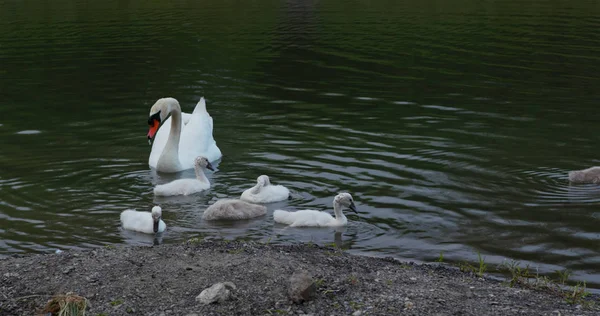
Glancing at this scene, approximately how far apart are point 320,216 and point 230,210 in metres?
1.20

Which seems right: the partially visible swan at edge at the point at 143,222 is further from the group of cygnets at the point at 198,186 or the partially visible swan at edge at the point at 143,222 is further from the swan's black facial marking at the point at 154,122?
the swan's black facial marking at the point at 154,122

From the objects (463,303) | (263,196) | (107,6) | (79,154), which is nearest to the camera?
(463,303)

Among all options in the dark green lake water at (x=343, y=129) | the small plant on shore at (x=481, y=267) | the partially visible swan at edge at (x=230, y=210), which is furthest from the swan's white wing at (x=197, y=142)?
the small plant on shore at (x=481, y=267)

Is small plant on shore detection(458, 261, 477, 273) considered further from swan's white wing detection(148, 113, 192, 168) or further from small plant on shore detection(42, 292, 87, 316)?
swan's white wing detection(148, 113, 192, 168)

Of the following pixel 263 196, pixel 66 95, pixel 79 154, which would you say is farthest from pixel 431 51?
pixel 263 196

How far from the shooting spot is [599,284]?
970 cm

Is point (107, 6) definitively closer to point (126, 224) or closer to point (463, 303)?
point (126, 224)

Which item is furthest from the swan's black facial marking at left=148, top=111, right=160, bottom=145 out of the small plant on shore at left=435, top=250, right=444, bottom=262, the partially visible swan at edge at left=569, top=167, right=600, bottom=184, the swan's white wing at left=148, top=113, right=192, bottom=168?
the partially visible swan at edge at left=569, top=167, right=600, bottom=184

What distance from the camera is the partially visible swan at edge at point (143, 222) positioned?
1152 cm

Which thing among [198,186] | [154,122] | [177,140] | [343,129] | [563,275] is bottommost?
[563,275]

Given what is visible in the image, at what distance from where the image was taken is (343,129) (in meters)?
17.7

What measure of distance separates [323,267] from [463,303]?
1626 millimetres

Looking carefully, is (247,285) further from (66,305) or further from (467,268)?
(467,268)

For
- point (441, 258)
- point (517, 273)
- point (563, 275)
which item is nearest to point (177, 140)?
point (441, 258)
